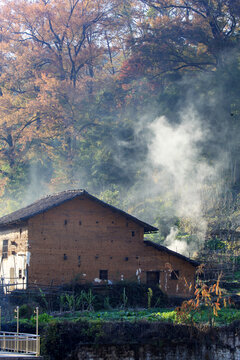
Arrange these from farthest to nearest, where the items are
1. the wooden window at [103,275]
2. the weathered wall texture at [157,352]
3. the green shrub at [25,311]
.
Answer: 1. the wooden window at [103,275]
2. the green shrub at [25,311]
3. the weathered wall texture at [157,352]

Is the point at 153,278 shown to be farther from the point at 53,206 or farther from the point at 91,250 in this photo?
the point at 53,206

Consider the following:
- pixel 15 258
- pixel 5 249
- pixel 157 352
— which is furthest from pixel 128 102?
pixel 157 352

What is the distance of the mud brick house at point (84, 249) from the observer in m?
32.6

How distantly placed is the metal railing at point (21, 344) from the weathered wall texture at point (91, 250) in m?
12.1

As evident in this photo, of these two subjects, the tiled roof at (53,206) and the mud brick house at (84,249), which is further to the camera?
the tiled roof at (53,206)

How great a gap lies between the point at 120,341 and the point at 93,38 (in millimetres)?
42708

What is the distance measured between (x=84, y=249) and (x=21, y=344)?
1465 centimetres

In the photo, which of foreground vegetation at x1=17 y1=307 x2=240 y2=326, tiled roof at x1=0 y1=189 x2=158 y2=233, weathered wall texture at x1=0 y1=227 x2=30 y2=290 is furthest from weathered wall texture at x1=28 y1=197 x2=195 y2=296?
foreground vegetation at x1=17 y1=307 x2=240 y2=326

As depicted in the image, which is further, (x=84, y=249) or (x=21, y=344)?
(x=84, y=249)

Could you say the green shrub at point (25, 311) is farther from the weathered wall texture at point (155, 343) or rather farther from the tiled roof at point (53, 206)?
the tiled roof at point (53, 206)

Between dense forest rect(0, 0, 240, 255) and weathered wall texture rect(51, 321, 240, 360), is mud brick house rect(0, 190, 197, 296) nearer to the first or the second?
weathered wall texture rect(51, 321, 240, 360)

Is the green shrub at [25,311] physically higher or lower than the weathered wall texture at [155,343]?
higher

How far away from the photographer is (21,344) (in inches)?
756

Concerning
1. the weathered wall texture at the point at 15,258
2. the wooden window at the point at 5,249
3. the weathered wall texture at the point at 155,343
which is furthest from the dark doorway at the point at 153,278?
the weathered wall texture at the point at 155,343
